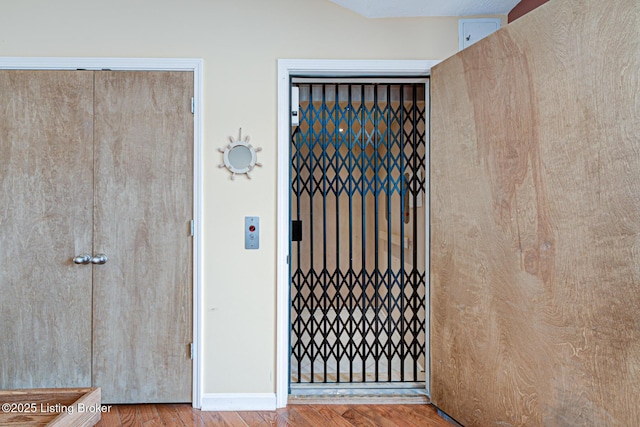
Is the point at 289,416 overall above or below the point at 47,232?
below

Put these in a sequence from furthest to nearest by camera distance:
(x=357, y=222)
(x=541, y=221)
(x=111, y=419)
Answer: (x=357, y=222), (x=111, y=419), (x=541, y=221)

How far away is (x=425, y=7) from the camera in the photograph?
2.10m

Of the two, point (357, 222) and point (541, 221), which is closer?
point (541, 221)

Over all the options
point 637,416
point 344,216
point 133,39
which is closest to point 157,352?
point 344,216

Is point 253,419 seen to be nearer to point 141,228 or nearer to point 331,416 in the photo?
point 331,416

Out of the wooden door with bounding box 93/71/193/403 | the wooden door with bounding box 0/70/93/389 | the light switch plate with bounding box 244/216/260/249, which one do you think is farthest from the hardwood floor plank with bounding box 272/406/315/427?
the wooden door with bounding box 0/70/93/389

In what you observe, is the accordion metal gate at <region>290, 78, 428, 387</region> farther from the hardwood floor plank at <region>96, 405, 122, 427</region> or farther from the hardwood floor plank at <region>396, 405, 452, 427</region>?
the hardwood floor plank at <region>96, 405, 122, 427</region>

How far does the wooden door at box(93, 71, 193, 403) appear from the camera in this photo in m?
2.13

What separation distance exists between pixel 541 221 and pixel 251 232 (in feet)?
4.81

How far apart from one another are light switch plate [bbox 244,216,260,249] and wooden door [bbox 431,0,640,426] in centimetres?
101

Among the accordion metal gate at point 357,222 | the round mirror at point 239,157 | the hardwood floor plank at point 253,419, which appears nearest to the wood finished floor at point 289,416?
the hardwood floor plank at point 253,419

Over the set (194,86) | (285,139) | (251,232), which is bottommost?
(251,232)

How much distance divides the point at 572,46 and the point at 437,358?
1.66 meters

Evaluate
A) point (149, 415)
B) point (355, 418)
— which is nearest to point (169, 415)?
point (149, 415)
